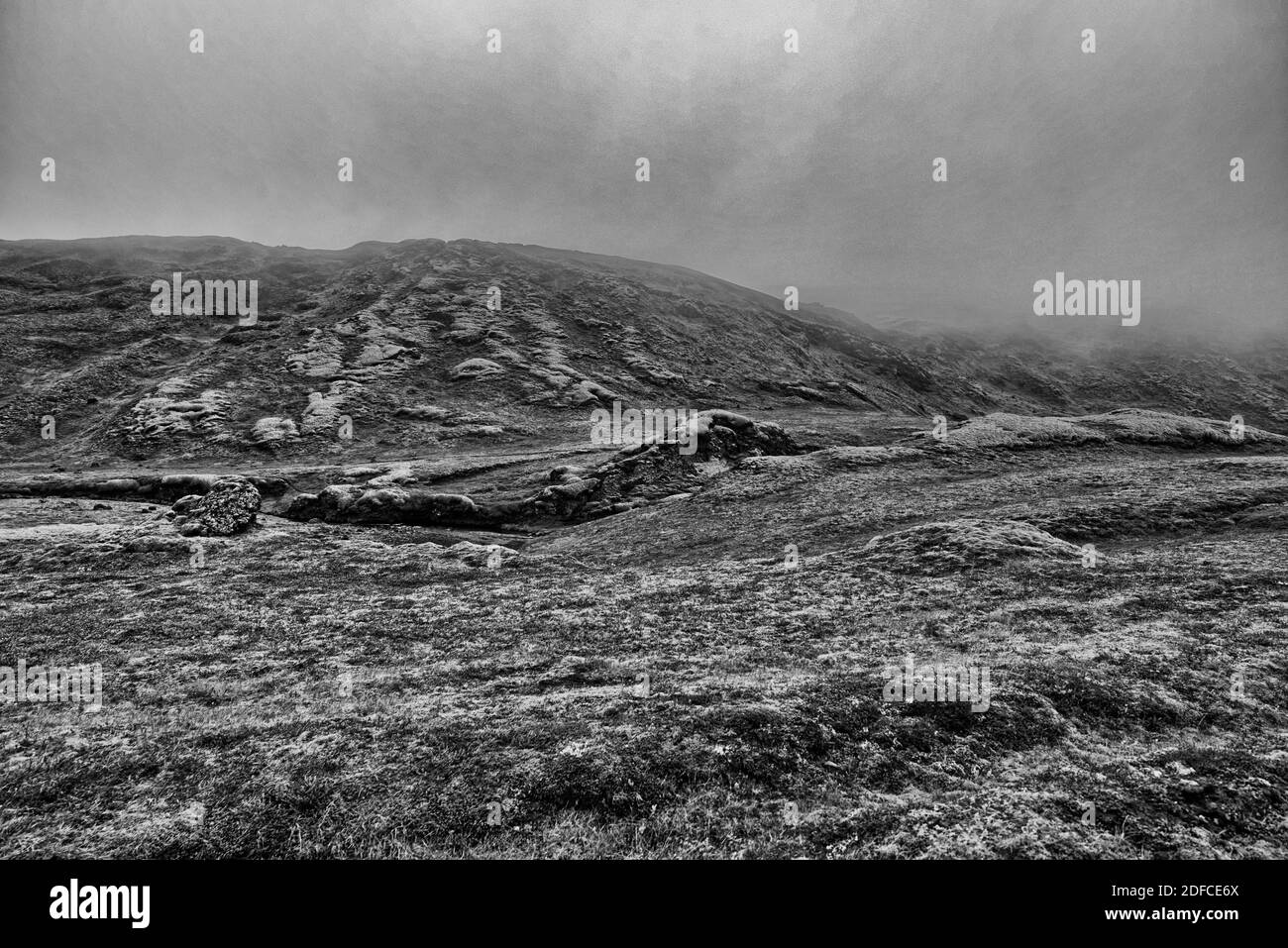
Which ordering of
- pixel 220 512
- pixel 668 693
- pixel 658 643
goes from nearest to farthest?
pixel 668 693
pixel 658 643
pixel 220 512

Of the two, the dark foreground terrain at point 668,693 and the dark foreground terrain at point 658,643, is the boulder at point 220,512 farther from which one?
the dark foreground terrain at point 668,693

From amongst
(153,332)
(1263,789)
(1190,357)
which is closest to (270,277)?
(153,332)

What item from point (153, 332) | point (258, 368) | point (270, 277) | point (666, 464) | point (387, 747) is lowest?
point (387, 747)

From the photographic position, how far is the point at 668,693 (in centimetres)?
1382

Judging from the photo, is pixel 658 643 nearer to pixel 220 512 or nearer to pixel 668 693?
pixel 668 693

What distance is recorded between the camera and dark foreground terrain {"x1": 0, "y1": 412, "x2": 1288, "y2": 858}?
8797 mm

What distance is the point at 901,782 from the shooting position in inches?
388

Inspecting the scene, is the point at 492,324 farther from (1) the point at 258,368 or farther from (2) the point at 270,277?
(2) the point at 270,277

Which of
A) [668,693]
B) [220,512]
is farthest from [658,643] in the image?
[220,512]

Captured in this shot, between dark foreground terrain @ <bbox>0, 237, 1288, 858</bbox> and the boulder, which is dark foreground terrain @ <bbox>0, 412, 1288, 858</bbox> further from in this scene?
the boulder

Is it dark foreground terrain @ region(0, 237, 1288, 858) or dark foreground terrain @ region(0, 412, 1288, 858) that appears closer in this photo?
dark foreground terrain @ region(0, 412, 1288, 858)

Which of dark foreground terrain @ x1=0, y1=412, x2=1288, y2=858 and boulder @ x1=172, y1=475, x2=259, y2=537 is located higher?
boulder @ x1=172, y1=475, x2=259, y2=537

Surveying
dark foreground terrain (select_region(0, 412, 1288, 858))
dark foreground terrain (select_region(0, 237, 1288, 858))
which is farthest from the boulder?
dark foreground terrain (select_region(0, 412, 1288, 858))
